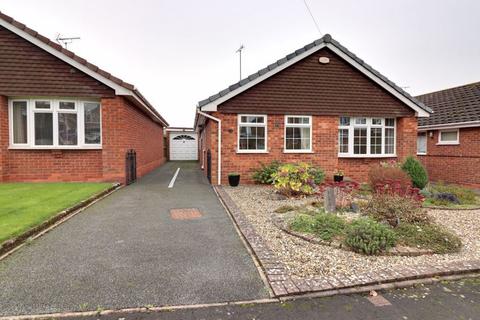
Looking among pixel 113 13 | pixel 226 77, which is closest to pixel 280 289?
pixel 113 13

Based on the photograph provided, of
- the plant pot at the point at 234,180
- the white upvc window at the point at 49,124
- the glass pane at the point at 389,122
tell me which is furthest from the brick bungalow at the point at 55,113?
the glass pane at the point at 389,122

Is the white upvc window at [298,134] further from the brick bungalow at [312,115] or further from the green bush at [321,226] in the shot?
the green bush at [321,226]

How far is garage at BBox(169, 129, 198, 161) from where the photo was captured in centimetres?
2591

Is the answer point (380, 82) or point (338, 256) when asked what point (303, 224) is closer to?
point (338, 256)

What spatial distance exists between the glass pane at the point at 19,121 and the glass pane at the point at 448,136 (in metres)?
16.9

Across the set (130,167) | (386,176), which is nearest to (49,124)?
(130,167)

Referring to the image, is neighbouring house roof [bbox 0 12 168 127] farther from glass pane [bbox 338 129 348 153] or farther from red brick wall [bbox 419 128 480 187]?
red brick wall [bbox 419 128 480 187]

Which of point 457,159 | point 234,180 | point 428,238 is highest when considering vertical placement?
Answer: point 457,159

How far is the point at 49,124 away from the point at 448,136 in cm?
1616

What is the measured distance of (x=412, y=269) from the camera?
11.5 ft

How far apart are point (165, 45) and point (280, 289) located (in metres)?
14.7

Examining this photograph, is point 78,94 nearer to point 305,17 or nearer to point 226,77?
point 305,17

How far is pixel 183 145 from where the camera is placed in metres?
25.9

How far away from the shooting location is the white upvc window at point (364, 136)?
11.9 metres
